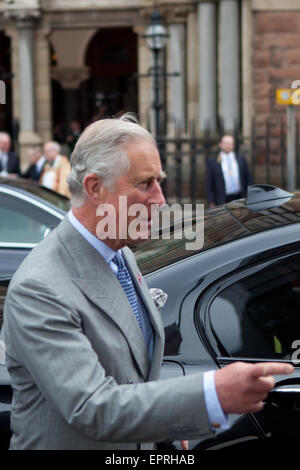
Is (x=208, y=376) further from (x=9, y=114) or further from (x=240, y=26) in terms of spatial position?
(x=9, y=114)

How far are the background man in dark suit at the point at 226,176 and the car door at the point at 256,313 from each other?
861cm

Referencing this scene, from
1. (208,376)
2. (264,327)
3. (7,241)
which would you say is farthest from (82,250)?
(7,241)

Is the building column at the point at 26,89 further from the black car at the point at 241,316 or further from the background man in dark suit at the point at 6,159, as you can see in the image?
the black car at the point at 241,316

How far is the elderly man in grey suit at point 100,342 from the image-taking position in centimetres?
163

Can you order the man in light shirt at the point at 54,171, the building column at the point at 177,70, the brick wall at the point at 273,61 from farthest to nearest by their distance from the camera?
the building column at the point at 177,70, the brick wall at the point at 273,61, the man in light shirt at the point at 54,171

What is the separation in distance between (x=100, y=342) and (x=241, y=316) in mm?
981

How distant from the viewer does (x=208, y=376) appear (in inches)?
64.7

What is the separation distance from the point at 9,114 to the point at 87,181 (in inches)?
1066

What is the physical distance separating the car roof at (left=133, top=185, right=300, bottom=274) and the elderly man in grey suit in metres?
0.90

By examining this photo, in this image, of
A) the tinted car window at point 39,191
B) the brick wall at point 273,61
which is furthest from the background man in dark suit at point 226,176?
the tinted car window at point 39,191

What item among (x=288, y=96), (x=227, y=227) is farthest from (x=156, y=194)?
(x=288, y=96)

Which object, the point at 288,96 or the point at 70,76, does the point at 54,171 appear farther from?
the point at 70,76

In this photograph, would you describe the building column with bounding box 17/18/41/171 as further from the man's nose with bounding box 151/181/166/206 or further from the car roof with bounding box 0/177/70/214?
the man's nose with bounding box 151/181/166/206

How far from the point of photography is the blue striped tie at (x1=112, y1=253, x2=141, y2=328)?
6.42ft
